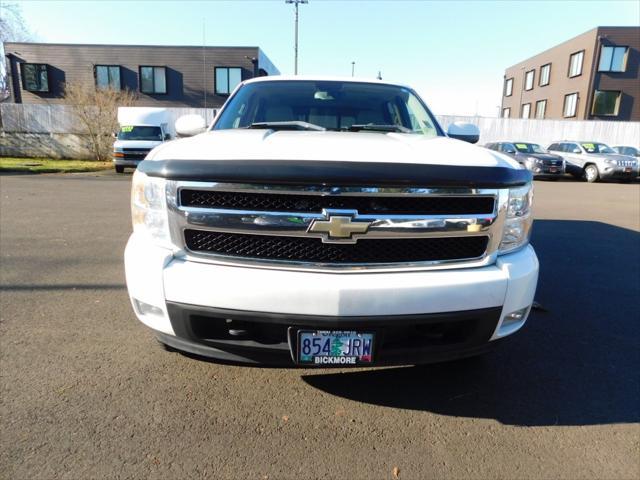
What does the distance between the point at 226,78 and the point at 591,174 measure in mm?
21960

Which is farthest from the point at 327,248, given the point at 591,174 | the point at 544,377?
the point at 591,174

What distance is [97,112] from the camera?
22.7m

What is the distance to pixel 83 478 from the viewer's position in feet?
6.16

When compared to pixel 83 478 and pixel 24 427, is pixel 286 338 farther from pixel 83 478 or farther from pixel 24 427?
pixel 24 427

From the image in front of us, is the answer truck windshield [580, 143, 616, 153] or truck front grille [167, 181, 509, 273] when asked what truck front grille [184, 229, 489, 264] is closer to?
truck front grille [167, 181, 509, 273]

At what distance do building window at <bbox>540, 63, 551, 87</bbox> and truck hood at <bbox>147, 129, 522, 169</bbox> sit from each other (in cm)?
4214

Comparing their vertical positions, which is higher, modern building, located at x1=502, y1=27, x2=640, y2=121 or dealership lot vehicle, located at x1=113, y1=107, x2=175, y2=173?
modern building, located at x1=502, y1=27, x2=640, y2=121

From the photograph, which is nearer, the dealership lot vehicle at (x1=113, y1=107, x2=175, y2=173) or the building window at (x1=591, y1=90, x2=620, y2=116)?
the dealership lot vehicle at (x1=113, y1=107, x2=175, y2=173)

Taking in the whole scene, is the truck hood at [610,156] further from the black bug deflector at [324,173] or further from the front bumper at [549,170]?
the black bug deflector at [324,173]

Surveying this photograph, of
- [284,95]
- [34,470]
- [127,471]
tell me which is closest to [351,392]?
[127,471]

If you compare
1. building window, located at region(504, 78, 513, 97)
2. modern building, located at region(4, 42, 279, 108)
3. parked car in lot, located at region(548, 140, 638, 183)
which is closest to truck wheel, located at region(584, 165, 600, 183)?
parked car in lot, located at region(548, 140, 638, 183)

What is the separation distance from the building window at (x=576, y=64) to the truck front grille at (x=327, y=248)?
125ft

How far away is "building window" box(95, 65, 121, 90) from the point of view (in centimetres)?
2922

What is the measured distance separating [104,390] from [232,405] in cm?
74
